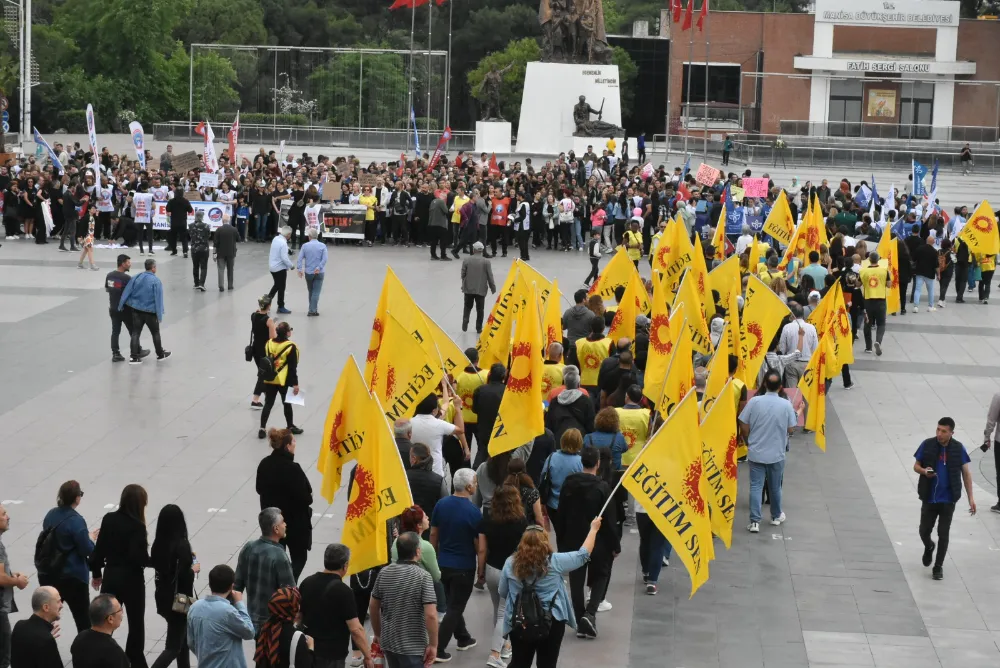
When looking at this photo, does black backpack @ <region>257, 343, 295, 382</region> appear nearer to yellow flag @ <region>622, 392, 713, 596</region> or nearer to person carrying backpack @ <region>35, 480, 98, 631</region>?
person carrying backpack @ <region>35, 480, 98, 631</region>

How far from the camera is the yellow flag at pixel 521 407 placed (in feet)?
38.1

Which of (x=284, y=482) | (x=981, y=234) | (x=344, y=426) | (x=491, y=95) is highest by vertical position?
(x=491, y=95)

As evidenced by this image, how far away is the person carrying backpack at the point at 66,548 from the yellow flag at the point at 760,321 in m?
7.92

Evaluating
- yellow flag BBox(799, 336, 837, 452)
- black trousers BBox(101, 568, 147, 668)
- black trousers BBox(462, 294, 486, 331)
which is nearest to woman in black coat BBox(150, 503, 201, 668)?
black trousers BBox(101, 568, 147, 668)

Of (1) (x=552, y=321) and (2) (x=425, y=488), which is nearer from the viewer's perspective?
(2) (x=425, y=488)

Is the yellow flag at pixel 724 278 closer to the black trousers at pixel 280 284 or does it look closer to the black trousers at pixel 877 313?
the black trousers at pixel 877 313

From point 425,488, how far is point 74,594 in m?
2.48

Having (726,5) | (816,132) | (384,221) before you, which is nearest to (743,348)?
(384,221)

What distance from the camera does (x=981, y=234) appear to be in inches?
998

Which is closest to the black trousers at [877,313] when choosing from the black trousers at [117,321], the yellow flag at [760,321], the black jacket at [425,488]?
the yellow flag at [760,321]

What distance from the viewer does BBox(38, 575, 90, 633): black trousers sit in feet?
29.8

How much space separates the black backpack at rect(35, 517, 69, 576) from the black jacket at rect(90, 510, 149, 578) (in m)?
0.21

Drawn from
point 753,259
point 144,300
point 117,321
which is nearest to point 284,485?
point 144,300

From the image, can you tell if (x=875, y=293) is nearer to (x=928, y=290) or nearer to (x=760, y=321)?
(x=928, y=290)
